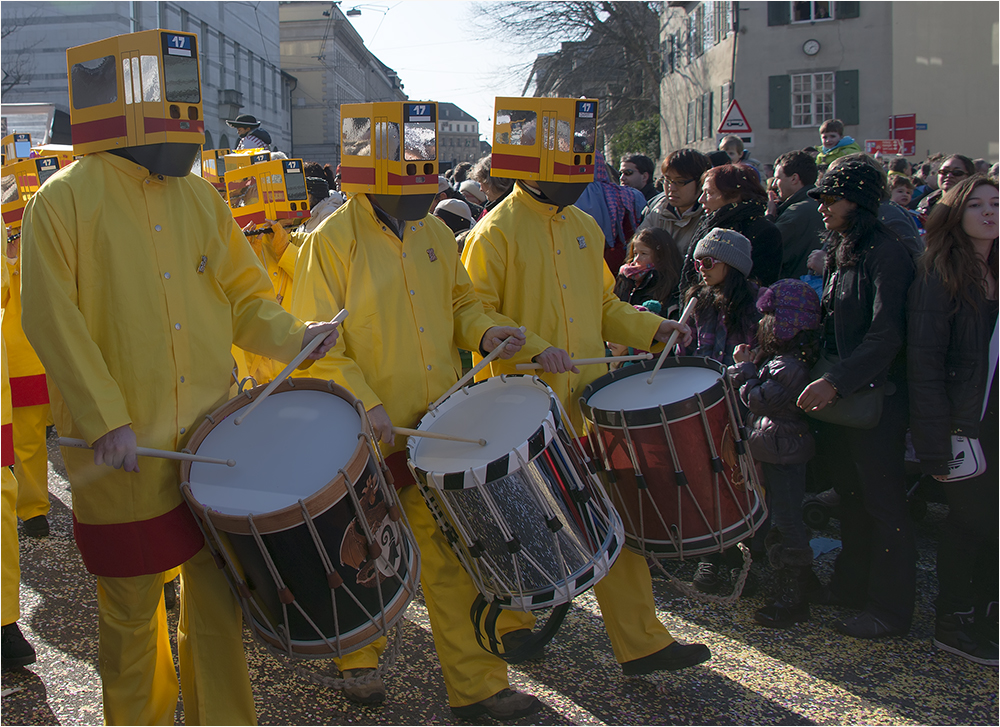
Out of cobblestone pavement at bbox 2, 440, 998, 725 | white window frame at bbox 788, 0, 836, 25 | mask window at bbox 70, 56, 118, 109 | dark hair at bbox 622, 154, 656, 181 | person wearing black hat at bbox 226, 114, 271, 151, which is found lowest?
cobblestone pavement at bbox 2, 440, 998, 725

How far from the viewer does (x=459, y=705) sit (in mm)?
2883

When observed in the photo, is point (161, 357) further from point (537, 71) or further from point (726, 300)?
point (537, 71)

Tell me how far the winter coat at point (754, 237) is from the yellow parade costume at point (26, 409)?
3.40 metres

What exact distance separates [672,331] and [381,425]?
49.1 inches

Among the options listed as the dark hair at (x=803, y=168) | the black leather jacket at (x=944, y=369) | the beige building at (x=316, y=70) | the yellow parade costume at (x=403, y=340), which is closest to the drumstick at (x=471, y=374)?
the yellow parade costume at (x=403, y=340)

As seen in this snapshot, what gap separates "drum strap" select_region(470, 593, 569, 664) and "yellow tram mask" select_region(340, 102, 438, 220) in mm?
1365

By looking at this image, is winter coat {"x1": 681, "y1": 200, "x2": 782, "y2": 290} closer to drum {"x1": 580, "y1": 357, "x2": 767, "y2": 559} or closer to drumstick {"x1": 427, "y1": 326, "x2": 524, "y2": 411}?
drum {"x1": 580, "y1": 357, "x2": 767, "y2": 559}

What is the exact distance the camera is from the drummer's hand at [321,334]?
8.36 ft

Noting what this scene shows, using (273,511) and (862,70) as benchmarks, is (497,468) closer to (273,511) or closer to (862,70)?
(273,511)

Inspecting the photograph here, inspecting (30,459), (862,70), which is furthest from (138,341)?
(862,70)

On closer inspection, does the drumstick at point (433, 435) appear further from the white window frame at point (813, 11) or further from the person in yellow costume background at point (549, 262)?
the white window frame at point (813, 11)

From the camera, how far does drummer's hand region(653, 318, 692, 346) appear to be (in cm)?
326

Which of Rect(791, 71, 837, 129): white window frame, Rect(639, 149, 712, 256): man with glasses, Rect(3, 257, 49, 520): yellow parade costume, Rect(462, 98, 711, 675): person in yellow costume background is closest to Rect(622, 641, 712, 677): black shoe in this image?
Rect(462, 98, 711, 675): person in yellow costume background

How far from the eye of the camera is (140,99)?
7.67 ft
